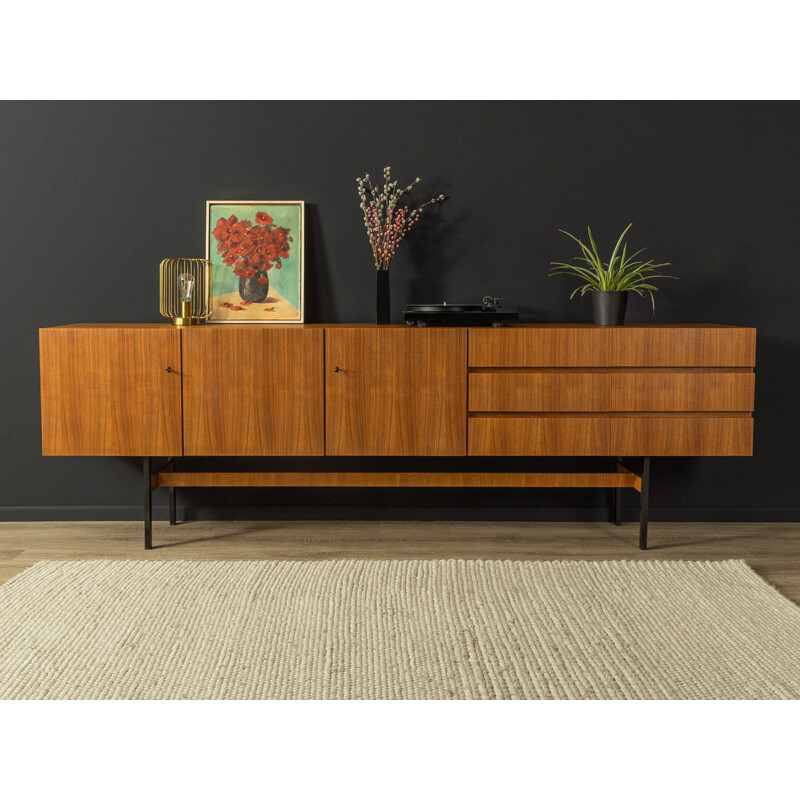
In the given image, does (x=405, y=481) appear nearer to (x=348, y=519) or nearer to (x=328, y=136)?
(x=348, y=519)

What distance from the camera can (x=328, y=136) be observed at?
156 inches

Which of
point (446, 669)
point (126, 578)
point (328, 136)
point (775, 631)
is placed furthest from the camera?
point (328, 136)

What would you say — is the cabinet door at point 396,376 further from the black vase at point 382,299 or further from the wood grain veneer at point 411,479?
the black vase at point 382,299

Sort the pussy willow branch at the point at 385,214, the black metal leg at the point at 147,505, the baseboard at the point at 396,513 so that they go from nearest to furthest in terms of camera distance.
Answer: the black metal leg at the point at 147,505 < the pussy willow branch at the point at 385,214 < the baseboard at the point at 396,513

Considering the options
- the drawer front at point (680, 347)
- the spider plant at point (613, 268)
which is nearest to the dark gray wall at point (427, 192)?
the spider plant at point (613, 268)

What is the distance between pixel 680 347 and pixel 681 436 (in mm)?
360

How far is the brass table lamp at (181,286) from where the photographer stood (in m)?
3.87

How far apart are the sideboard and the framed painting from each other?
424mm

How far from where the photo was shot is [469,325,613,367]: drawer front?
353 cm

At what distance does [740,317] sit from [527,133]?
1.29 m

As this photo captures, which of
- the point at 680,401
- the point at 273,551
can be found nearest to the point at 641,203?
the point at 680,401

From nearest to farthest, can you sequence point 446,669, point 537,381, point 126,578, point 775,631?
point 446,669 → point 775,631 → point 126,578 → point 537,381

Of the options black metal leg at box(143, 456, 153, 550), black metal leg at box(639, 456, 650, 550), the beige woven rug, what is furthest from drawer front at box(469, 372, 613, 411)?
black metal leg at box(143, 456, 153, 550)

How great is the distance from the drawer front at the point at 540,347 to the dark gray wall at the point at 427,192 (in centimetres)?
52
